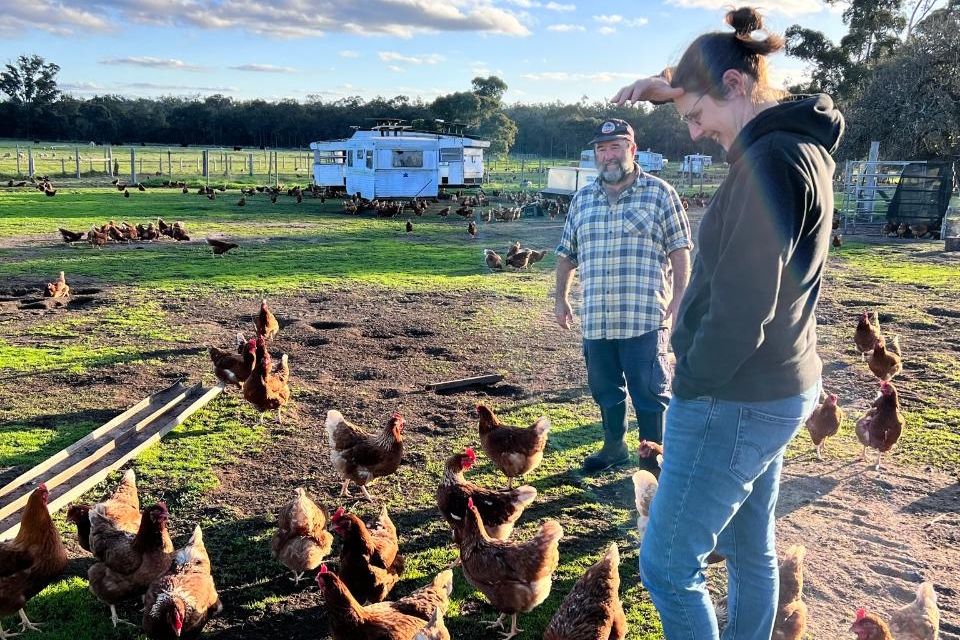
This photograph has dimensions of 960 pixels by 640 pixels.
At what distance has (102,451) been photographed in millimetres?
5449

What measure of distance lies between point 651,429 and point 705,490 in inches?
112

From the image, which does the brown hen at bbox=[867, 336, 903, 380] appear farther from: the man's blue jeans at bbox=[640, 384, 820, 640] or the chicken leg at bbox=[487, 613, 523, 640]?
the man's blue jeans at bbox=[640, 384, 820, 640]

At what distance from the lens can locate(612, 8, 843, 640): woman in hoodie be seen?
1.96 meters

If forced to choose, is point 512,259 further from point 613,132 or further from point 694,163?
point 694,163

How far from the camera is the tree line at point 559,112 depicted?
31.1 metres

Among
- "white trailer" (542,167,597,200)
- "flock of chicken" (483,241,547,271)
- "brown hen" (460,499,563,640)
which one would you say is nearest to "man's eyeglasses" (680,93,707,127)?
"brown hen" (460,499,563,640)

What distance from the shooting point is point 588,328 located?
16.3 ft

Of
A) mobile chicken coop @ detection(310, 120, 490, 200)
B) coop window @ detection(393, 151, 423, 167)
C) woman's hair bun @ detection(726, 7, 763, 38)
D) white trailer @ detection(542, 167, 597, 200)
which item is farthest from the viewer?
coop window @ detection(393, 151, 423, 167)

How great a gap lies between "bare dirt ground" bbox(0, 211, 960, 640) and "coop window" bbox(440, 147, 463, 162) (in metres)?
24.9

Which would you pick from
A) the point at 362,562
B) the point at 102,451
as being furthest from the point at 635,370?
the point at 102,451

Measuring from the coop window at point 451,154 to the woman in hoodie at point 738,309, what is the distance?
113ft

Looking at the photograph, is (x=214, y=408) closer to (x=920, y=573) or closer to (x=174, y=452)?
(x=174, y=452)

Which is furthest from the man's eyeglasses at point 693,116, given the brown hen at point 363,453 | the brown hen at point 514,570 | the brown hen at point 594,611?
the brown hen at point 363,453

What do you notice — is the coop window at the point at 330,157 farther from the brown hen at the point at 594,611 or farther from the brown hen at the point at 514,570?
the brown hen at the point at 594,611
